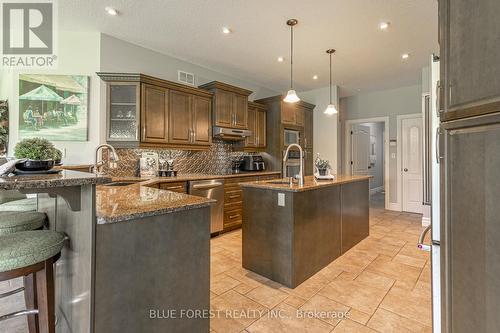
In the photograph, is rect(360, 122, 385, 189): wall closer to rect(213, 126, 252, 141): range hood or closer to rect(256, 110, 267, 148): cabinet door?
rect(256, 110, 267, 148): cabinet door

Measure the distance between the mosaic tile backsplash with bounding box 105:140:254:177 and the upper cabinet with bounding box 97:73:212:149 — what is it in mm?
348

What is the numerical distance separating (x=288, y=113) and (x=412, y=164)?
9.87ft

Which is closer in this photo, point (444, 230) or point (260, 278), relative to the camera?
point (444, 230)

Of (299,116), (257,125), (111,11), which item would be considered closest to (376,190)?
(299,116)

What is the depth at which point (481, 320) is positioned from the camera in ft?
2.60

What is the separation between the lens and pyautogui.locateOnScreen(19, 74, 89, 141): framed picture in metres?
3.13

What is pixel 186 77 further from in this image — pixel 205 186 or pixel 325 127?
pixel 325 127

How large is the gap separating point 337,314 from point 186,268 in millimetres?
1312

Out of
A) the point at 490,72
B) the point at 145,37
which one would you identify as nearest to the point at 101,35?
the point at 145,37

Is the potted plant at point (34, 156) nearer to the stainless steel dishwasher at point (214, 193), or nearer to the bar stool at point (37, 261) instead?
the bar stool at point (37, 261)

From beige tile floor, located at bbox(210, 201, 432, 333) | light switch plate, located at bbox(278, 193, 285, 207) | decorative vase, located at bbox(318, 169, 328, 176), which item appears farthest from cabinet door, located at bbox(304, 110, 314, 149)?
light switch plate, located at bbox(278, 193, 285, 207)

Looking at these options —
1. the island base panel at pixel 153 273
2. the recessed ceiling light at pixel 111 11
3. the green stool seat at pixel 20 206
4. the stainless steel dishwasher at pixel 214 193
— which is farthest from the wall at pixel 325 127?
the green stool seat at pixel 20 206

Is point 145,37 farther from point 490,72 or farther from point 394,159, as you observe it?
point 394,159

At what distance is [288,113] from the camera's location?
5203 mm
